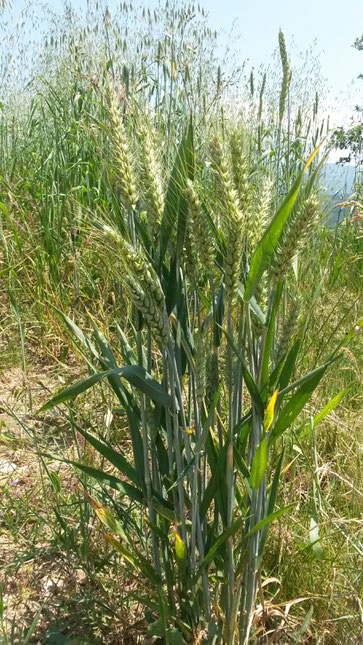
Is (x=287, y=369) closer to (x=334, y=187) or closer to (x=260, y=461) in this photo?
(x=260, y=461)

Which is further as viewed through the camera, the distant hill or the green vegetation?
the distant hill

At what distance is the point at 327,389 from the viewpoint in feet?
6.93

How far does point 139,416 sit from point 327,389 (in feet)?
3.85

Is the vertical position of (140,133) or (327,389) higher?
(140,133)

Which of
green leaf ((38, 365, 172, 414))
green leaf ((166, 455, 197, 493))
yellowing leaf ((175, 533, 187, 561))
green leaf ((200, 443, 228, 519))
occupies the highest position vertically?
green leaf ((38, 365, 172, 414))

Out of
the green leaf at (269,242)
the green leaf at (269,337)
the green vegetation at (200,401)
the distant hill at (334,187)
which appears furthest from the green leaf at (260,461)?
the distant hill at (334,187)

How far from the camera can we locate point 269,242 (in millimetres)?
864

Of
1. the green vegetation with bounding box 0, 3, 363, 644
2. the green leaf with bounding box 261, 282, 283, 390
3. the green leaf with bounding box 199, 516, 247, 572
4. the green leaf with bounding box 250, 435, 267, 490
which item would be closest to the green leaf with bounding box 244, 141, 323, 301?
the green vegetation with bounding box 0, 3, 363, 644

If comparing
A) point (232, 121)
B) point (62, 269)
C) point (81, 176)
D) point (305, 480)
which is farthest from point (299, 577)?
point (81, 176)

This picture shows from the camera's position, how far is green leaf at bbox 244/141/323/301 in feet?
Answer: 2.75

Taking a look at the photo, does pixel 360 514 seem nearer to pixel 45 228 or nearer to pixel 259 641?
pixel 259 641

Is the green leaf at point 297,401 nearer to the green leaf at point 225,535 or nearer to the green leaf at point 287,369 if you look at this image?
the green leaf at point 287,369

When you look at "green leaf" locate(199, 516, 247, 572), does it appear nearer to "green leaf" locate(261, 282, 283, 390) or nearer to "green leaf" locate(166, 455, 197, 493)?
"green leaf" locate(166, 455, 197, 493)

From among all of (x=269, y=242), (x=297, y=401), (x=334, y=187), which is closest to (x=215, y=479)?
(x=297, y=401)
